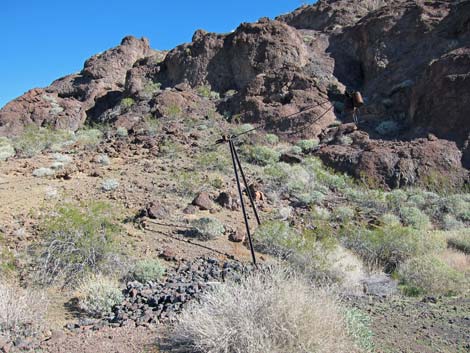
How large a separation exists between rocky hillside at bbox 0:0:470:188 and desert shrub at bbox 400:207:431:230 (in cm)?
302

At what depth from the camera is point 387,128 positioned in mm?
17531

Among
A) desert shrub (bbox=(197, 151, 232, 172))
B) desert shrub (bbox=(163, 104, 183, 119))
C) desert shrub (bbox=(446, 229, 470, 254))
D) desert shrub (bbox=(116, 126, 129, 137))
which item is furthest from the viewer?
desert shrub (bbox=(163, 104, 183, 119))

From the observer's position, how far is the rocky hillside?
15.7 metres

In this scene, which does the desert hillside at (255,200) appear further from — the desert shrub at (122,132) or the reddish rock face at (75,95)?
the desert shrub at (122,132)

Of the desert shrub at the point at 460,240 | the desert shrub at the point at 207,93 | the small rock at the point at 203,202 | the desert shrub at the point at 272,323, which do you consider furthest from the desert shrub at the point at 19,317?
the desert shrub at the point at 207,93

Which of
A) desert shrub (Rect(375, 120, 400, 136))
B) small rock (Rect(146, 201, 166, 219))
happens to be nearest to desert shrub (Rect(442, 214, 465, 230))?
desert shrub (Rect(375, 120, 400, 136))

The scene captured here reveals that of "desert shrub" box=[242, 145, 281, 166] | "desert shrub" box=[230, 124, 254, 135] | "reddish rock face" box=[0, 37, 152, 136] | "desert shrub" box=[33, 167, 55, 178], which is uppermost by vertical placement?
"reddish rock face" box=[0, 37, 152, 136]

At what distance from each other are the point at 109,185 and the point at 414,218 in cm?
866

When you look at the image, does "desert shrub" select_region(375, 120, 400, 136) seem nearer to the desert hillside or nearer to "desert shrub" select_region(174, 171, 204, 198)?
the desert hillside

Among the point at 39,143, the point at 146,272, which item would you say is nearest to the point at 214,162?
the point at 146,272

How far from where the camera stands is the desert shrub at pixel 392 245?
862 cm

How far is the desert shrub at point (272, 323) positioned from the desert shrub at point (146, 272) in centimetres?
281

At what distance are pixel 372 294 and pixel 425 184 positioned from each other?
8860 mm

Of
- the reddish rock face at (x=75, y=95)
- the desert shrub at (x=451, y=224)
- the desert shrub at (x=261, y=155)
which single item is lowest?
the desert shrub at (x=451, y=224)
